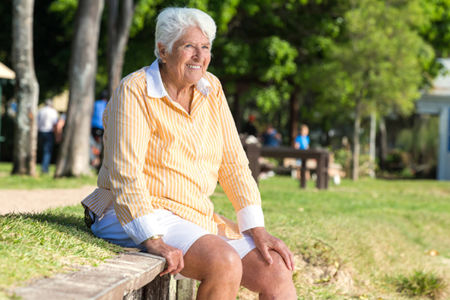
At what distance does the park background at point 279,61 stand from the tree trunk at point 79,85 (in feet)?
0.06

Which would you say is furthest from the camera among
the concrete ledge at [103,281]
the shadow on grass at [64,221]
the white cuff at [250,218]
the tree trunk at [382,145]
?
the tree trunk at [382,145]

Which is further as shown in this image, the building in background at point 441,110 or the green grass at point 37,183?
the building in background at point 441,110

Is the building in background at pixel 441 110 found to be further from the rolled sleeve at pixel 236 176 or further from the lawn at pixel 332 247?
the rolled sleeve at pixel 236 176

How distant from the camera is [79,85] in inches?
547

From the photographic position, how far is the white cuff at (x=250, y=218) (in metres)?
3.58

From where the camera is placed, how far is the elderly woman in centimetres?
320

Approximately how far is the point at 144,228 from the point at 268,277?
646 millimetres

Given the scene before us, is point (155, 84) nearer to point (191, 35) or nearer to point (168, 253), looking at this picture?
point (191, 35)

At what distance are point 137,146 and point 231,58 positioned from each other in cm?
1867

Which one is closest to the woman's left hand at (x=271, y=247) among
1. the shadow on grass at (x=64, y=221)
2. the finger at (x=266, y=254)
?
the finger at (x=266, y=254)

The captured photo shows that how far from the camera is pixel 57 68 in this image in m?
24.4

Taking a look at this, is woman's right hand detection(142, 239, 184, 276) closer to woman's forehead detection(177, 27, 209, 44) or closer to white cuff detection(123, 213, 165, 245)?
white cuff detection(123, 213, 165, 245)

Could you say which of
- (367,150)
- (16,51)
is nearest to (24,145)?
(16,51)

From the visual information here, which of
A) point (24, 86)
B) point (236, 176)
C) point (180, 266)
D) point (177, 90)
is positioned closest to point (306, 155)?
point (24, 86)
